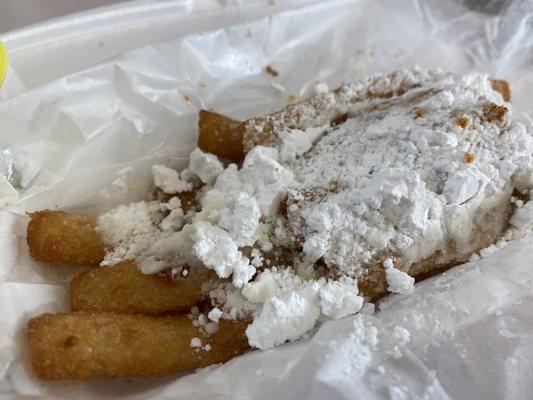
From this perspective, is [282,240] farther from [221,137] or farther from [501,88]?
[501,88]

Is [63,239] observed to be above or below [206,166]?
below

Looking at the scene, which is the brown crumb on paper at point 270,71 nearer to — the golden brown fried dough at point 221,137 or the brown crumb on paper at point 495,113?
the golden brown fried dough at point 221,137

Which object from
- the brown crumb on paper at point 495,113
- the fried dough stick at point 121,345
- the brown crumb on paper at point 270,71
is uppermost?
the brown crumb on paper at point 495,113

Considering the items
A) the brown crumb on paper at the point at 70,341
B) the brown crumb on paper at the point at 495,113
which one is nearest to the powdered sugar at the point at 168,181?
the brown crumb on paper at the point at 70,341

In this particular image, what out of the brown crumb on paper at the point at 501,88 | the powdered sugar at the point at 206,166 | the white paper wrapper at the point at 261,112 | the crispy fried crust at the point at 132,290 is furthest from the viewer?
the brown crumb on paper at the point at 501,88

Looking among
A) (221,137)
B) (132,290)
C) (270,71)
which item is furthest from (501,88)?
(132,290)

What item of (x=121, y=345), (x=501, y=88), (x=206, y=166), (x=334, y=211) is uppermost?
(x=501, y=88)

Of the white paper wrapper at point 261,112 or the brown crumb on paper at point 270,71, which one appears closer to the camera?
the white paper wrapper at point 261,112
